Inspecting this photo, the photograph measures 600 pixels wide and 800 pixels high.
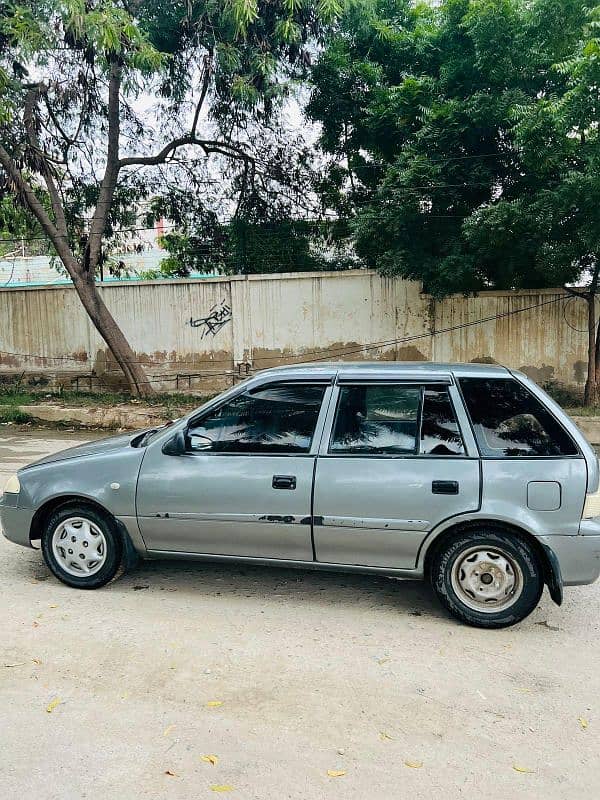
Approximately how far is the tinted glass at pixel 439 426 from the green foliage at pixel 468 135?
22.6 feet

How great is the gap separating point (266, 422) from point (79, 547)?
1621mm

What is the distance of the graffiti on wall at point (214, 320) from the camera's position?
15.5m

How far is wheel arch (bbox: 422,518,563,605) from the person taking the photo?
158 inches

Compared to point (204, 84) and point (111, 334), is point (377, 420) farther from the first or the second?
point (204, 84)

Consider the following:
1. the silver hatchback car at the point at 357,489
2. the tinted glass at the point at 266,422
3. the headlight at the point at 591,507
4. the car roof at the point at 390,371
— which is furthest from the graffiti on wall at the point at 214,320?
the headlight at the point at 591,507

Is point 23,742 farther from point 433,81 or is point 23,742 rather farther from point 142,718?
point 433,81

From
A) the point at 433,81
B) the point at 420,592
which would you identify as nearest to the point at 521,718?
the point at 420,592

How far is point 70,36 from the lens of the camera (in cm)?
1152

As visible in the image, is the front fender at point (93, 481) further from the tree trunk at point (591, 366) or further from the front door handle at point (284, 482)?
the tree trunk at point (591, 366)

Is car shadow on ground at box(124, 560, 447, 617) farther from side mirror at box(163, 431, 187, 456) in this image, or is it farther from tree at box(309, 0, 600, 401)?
tree at box(309, 0, 600, 401)

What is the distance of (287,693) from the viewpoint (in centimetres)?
345

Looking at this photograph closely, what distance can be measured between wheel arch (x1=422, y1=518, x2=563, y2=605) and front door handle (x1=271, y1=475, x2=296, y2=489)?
0.93 meters

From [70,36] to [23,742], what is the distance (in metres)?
11.9

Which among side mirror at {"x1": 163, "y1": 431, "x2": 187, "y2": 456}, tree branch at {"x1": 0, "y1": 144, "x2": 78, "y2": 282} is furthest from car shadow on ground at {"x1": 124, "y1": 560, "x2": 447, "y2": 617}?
tree branch at {"x1": 0, "y1": 144, "x2": 78, "y2": 282}
